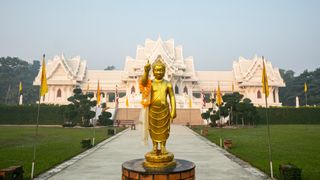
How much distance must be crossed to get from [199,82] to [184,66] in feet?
18.8

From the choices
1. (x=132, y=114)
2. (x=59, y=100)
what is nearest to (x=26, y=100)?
(x=59, y=100)

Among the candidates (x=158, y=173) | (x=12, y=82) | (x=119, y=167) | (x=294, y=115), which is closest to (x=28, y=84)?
(x=12, y=82)

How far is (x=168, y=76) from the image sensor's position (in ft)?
139

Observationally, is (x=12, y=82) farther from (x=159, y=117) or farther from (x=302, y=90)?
(x=159, y=117)

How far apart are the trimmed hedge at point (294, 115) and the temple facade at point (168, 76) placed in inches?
492

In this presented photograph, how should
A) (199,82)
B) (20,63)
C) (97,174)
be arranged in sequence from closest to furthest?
(97,174), (199,82), (20,63)

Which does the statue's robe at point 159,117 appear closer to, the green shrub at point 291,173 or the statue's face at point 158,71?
the statue's face at point 158,71

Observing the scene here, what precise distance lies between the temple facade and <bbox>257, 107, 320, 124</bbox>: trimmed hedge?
492 inches

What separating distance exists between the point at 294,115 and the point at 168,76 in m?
19.5

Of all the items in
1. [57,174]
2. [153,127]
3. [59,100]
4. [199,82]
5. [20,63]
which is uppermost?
[20,63]

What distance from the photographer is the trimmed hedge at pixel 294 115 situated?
32344 millimetres

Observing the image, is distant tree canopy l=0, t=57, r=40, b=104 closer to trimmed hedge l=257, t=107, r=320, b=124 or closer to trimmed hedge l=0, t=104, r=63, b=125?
trimmed hedge l=0, t=104, r=63, b=125

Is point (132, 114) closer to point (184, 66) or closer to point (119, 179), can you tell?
point (184, 66)

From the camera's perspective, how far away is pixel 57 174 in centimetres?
729
